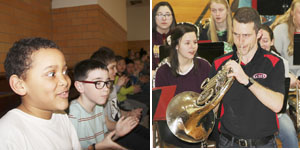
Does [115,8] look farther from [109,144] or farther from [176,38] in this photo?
[109,144]

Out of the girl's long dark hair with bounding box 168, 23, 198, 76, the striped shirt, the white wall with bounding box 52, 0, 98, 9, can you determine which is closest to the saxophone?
the girl's long dark hair with bounding box 168, 23, 198, 76

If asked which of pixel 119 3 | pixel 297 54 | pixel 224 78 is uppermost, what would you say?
pixel 119 3

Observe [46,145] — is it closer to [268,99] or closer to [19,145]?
[19,145]

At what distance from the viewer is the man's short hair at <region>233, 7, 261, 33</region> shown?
1.12 m

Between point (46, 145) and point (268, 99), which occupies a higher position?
point (268, 99)

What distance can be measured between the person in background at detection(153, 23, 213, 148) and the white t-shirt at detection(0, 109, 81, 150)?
54cm

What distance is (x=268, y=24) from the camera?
3.64ft

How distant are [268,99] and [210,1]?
2.14ft

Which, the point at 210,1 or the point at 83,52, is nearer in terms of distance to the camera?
the point at 210,1

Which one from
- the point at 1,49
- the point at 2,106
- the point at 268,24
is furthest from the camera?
the point at 1,49

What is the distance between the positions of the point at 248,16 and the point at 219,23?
167 millimetres

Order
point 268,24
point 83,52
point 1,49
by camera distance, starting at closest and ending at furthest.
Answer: point 268,24, point 1,49, point 83,52

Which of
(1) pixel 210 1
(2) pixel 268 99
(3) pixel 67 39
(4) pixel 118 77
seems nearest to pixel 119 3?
(3) pixel 67 39

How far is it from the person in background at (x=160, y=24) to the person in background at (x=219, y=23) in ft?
0.67
